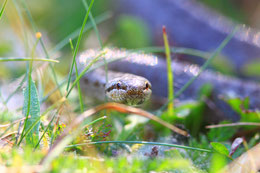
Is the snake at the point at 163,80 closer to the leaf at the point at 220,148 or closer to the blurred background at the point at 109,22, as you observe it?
the blurred background at the point at 109,22

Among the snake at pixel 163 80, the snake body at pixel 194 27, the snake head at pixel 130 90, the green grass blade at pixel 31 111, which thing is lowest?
the green grass blade at pixel 31 111

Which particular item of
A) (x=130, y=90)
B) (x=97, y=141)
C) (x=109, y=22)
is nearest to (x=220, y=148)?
(x=97, y=141)

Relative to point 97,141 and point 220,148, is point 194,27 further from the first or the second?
point 97,141

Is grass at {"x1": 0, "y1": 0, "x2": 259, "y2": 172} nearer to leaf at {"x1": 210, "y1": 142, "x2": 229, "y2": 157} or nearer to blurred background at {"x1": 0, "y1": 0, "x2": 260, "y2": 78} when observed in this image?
leaf at {"x1": 210, "y1": 142, "x2": 229, "y2": 157}

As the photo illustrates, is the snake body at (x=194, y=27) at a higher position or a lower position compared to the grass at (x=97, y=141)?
higher

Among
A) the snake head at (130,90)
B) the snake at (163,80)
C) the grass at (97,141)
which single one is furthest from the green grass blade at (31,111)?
the snake at (163,80)
